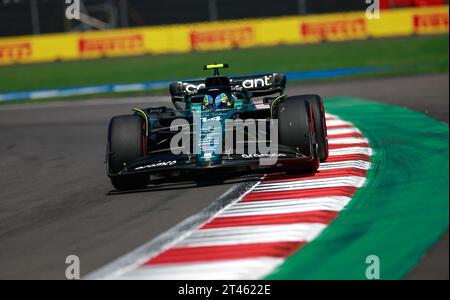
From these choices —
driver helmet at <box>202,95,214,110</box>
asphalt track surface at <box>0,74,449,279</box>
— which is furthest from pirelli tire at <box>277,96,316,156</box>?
driver helmet at <box>202,95,214,110</box>

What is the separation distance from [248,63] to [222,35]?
6592 millimetres

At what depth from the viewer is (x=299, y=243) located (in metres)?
6.84

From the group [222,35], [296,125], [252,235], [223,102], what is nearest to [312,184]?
[296,125]

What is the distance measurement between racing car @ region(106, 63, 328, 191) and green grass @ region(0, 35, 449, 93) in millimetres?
16464

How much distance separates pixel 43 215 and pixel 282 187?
2.42m

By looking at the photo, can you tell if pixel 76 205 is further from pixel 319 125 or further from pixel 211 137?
pixel 319 125

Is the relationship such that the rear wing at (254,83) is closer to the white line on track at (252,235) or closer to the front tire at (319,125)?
the front tire at (319,125)

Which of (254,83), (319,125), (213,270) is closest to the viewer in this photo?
(213,270)

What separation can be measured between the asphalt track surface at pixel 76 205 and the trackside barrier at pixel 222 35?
16.8m

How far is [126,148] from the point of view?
33.6ft

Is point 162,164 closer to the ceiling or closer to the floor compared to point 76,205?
closer to the ceiling

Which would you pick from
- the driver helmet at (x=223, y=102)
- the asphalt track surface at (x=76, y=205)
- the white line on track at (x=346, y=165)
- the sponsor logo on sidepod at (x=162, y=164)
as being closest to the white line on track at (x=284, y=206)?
the asphalt track surface at (x=76, y=205)

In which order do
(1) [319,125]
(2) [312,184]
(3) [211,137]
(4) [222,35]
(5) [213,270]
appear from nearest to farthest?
(5) [213,270], (2) [312,184], (3) [211,137], (1) [319,125], (4) [222,35]
